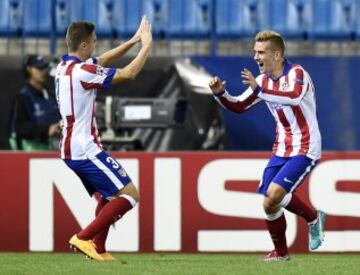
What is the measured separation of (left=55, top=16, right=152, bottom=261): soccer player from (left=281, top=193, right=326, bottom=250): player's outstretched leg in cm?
129

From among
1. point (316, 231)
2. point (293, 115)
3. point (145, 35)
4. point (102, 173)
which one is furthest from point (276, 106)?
point (102, 173)

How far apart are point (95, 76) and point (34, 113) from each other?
4.59 m

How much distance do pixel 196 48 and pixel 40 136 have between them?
2650mm

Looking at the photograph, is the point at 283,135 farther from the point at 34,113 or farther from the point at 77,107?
the point at 34,113

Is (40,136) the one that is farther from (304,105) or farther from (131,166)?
(304,105)

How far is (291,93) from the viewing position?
893 centimetres

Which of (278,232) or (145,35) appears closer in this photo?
(145,35)

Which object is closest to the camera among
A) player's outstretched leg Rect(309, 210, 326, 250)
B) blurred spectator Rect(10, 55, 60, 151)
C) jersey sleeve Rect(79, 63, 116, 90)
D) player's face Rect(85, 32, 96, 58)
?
jersey sleeve Rect(79, 63, 116, 90)

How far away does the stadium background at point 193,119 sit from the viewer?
11.5 m

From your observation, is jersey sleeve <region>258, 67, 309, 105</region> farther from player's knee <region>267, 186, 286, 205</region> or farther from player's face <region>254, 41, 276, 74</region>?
player's knee <region>267, 186, 286, 205</region>

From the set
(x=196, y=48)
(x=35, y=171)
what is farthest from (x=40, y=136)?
(x=196, y=48)

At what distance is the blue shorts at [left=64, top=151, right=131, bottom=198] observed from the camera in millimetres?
8727

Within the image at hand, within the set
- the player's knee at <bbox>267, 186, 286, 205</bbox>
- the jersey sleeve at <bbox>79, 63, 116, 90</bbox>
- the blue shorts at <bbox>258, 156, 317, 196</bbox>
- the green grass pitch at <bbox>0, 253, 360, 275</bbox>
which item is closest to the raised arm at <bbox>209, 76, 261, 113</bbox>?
the blue shorts at <bbox>258, 156, 317, 196</bbox>

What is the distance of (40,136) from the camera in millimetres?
12953
